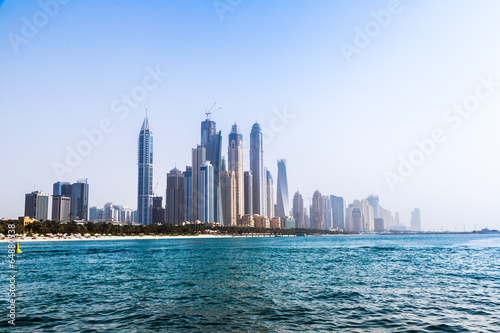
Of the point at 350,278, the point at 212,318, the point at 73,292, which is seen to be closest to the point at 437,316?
the point at 212,318

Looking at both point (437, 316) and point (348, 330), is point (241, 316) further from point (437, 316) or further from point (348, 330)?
point (437, 316)

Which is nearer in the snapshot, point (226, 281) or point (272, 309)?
point (272, 309)

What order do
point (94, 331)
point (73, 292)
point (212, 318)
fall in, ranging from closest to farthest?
point (94, 331), point (212, 318), point (73, 292)

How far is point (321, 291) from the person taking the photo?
3697 centimetres

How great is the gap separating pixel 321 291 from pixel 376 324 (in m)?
12.9

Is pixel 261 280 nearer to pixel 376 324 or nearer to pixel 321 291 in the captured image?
pixel 321 291

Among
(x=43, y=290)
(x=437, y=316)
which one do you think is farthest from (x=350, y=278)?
(x=43, y=290)

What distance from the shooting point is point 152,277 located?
4841cm

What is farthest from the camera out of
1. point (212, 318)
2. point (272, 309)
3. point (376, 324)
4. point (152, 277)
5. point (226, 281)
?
point (152, 277)

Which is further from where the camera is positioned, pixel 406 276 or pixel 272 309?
pixel 406 276

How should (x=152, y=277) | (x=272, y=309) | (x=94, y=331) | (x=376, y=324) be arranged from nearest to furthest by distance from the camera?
(x=94, y=331), (x=376, y=324), (x=272, y=309), (x=152, y=277)

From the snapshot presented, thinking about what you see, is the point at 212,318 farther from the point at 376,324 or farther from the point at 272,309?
the point at 376,324

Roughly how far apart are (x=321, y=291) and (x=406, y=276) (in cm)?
1705

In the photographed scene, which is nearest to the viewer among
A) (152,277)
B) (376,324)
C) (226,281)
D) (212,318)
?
(376,324)
